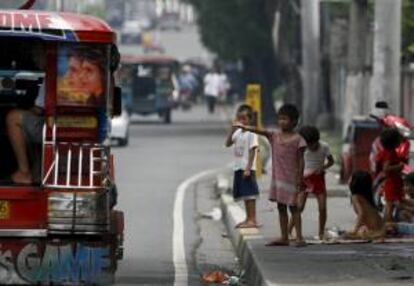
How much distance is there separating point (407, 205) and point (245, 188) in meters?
2.09

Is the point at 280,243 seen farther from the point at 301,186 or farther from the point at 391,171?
the point at 391,171

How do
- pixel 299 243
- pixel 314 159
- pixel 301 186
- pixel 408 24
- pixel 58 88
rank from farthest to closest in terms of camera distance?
pixel 408 24 < pixel 314 159 < pixel 301 186 < pixel 299 243 < pixel 58 88

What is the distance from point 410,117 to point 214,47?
88.9 feet

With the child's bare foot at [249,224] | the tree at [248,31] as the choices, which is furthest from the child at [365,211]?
the tree at [248,31]

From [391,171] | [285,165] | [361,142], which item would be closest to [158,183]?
[361,142]

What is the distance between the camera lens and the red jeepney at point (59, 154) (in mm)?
12438

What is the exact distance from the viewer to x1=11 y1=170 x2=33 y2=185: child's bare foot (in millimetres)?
12742

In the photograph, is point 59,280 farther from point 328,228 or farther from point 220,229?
point 220,229

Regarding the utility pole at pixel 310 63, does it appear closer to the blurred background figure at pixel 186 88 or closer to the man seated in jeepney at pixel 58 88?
the blurred background figure at pixel 186 88

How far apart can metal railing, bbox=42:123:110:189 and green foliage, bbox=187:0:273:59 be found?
129 ft

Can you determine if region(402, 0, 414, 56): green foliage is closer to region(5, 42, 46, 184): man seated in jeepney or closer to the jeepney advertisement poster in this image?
region(5, 42, 46, 184): man seated in jeepney

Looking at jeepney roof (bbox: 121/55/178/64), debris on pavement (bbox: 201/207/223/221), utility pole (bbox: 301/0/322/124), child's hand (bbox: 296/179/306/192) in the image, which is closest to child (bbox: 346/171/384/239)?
child's hand (bbox: 296/179/306/192)

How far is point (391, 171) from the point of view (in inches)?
746

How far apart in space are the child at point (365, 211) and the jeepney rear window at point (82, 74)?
499cm
